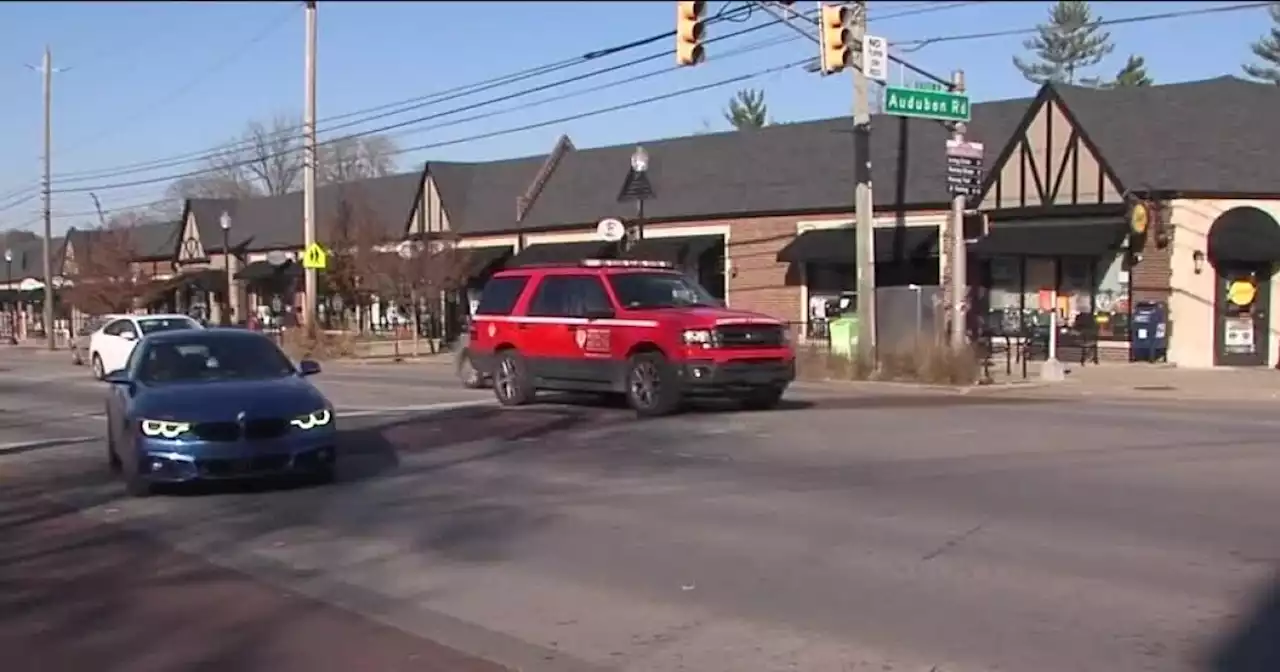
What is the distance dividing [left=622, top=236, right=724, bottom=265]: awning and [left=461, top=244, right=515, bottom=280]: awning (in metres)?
7.52

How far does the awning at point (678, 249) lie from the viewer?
44.7m

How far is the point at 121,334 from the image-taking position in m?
33.7

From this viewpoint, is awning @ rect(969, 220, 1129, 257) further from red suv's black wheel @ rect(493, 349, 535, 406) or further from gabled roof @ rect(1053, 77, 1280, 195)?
red suv's black wheel @ rect(493, 349, 535, 406)

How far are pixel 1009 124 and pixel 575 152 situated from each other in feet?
63.5

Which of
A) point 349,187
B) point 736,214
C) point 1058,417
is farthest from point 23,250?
point 1058,417

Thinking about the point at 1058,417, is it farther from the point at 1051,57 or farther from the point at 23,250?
the point at 23,250

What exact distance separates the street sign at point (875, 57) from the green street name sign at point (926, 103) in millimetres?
633

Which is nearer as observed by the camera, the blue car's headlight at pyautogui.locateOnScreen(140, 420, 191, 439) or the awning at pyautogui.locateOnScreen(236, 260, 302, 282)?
the blue car's headlight at pyautogui.locateOnScreen(140, 420, 191, 439)

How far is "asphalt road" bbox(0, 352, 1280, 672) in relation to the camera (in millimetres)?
7977

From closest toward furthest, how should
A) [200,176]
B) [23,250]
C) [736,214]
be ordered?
1. [736,214]
2. [23,250]
3. [200,176]

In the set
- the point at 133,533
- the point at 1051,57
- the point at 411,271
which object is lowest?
the point at 133,533

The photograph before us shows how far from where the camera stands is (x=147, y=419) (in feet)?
43.5

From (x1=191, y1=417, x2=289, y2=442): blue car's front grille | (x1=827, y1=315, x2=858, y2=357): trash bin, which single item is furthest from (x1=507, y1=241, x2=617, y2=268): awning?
(x1=191, y1=417, x2=289, y2=442): blue car's front grille

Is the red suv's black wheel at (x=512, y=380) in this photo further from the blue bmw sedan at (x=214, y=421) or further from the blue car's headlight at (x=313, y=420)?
the blue car's headlight at (x=313, y=420)
